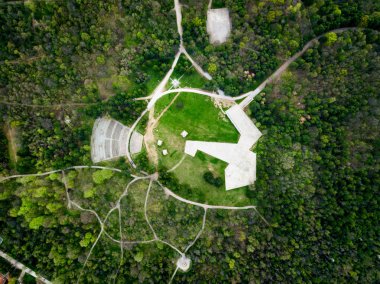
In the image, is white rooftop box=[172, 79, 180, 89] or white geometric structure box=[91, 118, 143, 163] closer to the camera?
white geometric structure box=[91, 118, 143, 163]

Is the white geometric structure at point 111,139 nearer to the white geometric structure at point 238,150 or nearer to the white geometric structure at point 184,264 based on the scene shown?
the white geometric structure at point 238,150

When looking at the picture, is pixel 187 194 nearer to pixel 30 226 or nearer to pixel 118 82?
pixel 118 82

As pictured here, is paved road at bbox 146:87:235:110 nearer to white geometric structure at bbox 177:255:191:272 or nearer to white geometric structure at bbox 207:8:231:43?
white geometric structure at bbox 207:8:231:43

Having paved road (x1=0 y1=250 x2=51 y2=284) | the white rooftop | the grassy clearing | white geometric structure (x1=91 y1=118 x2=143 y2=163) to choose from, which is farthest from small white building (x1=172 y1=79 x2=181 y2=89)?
paved road (x1=0 y1=250 x2=51 y2=284)

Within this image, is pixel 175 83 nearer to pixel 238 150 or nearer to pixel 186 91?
pixel 186 91

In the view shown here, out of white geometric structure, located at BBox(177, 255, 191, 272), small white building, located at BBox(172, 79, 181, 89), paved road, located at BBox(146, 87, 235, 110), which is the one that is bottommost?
white geometric structure, located at BBox(177, 255, 191, 272)
